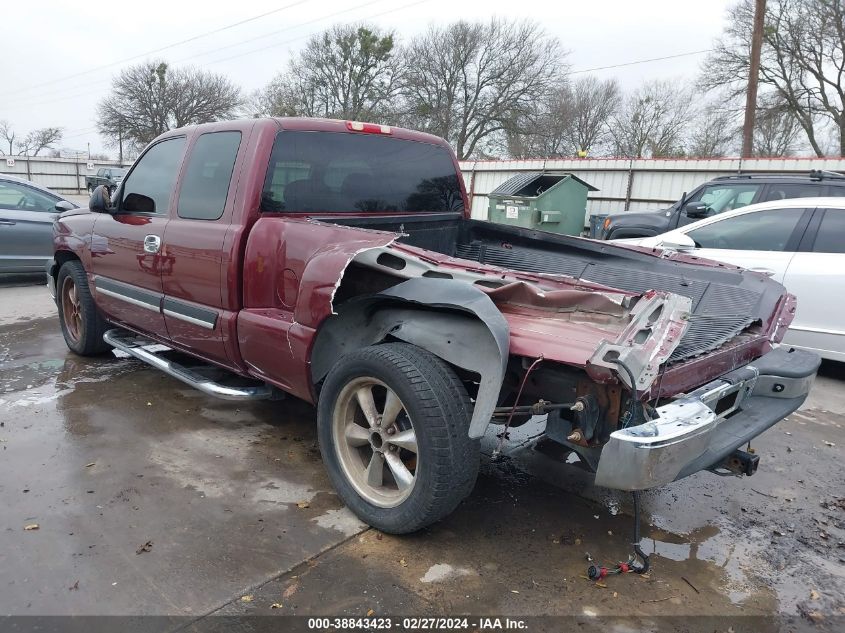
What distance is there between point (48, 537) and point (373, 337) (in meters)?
1.70

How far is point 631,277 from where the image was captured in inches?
150

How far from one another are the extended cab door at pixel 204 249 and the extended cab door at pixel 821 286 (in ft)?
16.3

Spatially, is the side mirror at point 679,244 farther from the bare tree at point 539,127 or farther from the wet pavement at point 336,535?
the bare tree at point 539,127

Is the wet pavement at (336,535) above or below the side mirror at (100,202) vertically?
below

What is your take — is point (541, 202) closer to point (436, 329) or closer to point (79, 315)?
point (79, 315)

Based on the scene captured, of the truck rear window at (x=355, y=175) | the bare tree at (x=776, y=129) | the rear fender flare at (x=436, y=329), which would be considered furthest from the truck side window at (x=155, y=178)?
the bare tree at (x=776, y=129)

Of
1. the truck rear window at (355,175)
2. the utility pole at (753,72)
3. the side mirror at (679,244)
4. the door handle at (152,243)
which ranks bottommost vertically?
the door handle at (152,243)

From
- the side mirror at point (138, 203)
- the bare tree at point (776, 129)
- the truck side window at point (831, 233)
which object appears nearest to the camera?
the side mirror at point (138, 203)

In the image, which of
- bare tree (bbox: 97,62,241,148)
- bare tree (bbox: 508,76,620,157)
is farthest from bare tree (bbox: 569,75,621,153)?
bare tree (bbox: 97,62,241,148)

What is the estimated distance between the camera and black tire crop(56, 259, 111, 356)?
200 inches

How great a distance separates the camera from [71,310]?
553cm

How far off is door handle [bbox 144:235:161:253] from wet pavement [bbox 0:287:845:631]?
1129mm

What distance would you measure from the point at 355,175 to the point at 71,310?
331 centimetres

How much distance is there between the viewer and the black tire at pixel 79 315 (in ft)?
16.6
